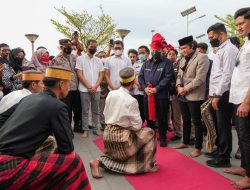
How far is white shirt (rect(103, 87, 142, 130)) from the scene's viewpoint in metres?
3.79

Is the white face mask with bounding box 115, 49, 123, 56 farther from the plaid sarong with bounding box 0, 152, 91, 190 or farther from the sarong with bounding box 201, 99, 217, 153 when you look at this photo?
the plaid sarong with bounding box 0, 152, 91, 190

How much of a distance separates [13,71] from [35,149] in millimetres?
3373

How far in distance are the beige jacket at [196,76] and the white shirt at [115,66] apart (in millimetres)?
1907

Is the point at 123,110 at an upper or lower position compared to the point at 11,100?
lower

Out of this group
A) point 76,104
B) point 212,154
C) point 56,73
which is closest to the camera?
point 56,73

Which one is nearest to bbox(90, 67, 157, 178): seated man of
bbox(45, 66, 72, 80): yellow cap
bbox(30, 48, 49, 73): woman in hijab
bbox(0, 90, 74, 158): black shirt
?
bbox(45, 66, 72, 80): yellow cap

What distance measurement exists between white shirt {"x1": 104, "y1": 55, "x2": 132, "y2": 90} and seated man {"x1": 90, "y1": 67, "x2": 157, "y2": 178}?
2.36m

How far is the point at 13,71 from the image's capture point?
5414 millimetres

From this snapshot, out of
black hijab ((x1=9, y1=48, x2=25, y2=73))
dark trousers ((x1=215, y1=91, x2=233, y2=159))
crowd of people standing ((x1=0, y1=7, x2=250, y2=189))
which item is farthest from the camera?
black hijab ((x1=9, y1=48, x2=25, y2=73))

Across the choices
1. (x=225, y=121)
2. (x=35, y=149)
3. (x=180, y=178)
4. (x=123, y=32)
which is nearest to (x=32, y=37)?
(x=123, y=32)

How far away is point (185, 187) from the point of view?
3398 mm

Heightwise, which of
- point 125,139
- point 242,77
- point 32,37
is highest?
point 32,37

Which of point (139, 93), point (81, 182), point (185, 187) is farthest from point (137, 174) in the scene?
point (139, 93)

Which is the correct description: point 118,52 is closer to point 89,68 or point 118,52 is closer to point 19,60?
point 89,68
